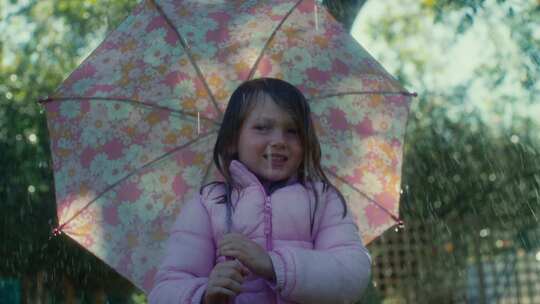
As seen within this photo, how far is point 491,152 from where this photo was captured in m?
12.6

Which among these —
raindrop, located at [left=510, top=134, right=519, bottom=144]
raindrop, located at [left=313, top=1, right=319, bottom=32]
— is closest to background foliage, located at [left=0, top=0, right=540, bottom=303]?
raindrop, located at [left=510, top=134, right=519, bottom=144]

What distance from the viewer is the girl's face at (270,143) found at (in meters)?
2.88

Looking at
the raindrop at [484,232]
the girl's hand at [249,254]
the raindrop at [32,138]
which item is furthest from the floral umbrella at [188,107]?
the raindrop at [484,232]

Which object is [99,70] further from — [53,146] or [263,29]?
[263,29]

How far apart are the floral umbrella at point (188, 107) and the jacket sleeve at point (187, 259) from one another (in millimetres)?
920

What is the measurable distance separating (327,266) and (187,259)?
0.43m

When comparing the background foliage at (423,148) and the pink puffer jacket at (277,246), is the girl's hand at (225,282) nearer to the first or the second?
the pink puffer jacket at (277,246)

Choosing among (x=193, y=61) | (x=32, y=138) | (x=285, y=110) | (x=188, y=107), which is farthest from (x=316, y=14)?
(x=32, y=138)

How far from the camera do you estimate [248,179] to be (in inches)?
110

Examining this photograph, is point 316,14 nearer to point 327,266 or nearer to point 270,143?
point 270,143

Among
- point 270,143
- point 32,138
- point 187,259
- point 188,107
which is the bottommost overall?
point 187,259

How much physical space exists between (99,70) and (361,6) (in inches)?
83.5

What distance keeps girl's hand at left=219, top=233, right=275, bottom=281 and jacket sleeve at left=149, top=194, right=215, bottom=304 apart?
184 millimetres

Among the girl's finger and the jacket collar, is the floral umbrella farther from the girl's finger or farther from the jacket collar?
the girl's finger
